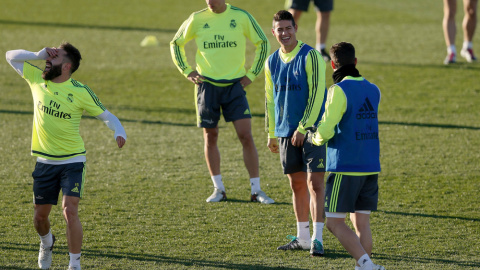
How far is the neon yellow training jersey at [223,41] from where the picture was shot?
7.75 metres

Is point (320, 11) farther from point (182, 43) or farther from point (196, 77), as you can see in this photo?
point (196, 77)

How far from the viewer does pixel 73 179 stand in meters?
5.60

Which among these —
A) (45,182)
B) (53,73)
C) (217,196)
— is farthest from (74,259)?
(217,196)

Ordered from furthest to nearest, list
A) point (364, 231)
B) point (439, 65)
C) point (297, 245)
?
point (439, 65), point (297, 245), point (364, 231)

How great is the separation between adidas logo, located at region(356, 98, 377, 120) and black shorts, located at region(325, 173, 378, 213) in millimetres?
438

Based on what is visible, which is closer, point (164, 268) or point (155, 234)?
point (164, 268)

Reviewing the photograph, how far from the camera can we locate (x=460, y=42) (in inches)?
599

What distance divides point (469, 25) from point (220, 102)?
7.09 metres

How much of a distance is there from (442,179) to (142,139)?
4.08m

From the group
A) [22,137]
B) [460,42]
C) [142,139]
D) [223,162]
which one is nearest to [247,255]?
[223,162]

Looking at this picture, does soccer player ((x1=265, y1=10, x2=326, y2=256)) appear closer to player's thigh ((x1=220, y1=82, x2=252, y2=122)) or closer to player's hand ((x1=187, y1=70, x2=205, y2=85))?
player's thigh ((x1=220, y1=82, x2=252, y2=122))

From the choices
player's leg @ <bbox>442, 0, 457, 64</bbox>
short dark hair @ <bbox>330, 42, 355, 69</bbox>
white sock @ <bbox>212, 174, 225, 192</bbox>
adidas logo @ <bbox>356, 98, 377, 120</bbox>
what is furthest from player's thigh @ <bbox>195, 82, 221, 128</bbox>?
player's leg @ <bbox>442, 0, 457, 64</bbox>

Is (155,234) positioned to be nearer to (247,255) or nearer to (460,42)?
(247,255)

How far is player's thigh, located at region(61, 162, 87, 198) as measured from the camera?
18.2 ft
